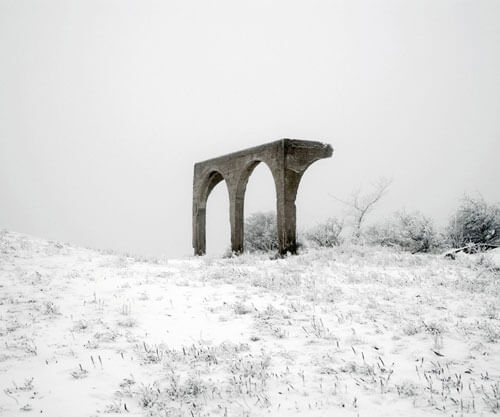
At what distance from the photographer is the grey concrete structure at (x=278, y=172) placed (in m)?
14.9

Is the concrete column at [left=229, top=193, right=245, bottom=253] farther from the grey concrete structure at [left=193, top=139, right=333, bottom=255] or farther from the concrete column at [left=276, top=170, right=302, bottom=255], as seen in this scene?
the concrete column at [left=276, top=170, right=302, bottom=255]

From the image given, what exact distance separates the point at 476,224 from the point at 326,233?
8.92m

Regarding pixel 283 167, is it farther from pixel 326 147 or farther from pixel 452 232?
pixel 452 232

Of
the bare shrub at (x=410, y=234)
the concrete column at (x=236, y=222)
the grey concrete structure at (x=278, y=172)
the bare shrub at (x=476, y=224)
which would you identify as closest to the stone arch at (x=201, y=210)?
the grey concrete structure at (x=278, y=172)

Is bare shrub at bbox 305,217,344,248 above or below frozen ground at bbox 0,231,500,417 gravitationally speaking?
above

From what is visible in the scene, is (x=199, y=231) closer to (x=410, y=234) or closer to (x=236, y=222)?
(x=236, y=222)

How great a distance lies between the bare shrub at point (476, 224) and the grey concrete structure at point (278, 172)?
10.8 m

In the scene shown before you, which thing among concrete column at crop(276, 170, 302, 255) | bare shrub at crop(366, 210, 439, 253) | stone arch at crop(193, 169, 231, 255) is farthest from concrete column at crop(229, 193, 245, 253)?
bare shrub at crop(366, 210, 439, 253)

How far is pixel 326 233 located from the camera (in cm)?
2539

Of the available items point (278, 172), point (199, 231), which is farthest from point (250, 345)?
point (199, 231)

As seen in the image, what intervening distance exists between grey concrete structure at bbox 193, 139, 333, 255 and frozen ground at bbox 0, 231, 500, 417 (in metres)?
6.71

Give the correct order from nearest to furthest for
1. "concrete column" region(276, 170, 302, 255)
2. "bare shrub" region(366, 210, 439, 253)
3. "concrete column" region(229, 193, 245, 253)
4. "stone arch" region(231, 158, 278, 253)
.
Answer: "concrete column" region(276, 170, 302, 255), "stone arch" region(231, 158, 278, 253), "concrete column" region(229, 193, 245, 253), "bare shrub" region(366, 210, 439, 253)

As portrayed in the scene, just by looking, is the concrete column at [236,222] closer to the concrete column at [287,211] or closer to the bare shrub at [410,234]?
the concrete column at [287,211]

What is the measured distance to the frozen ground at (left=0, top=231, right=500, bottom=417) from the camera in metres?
3.30
